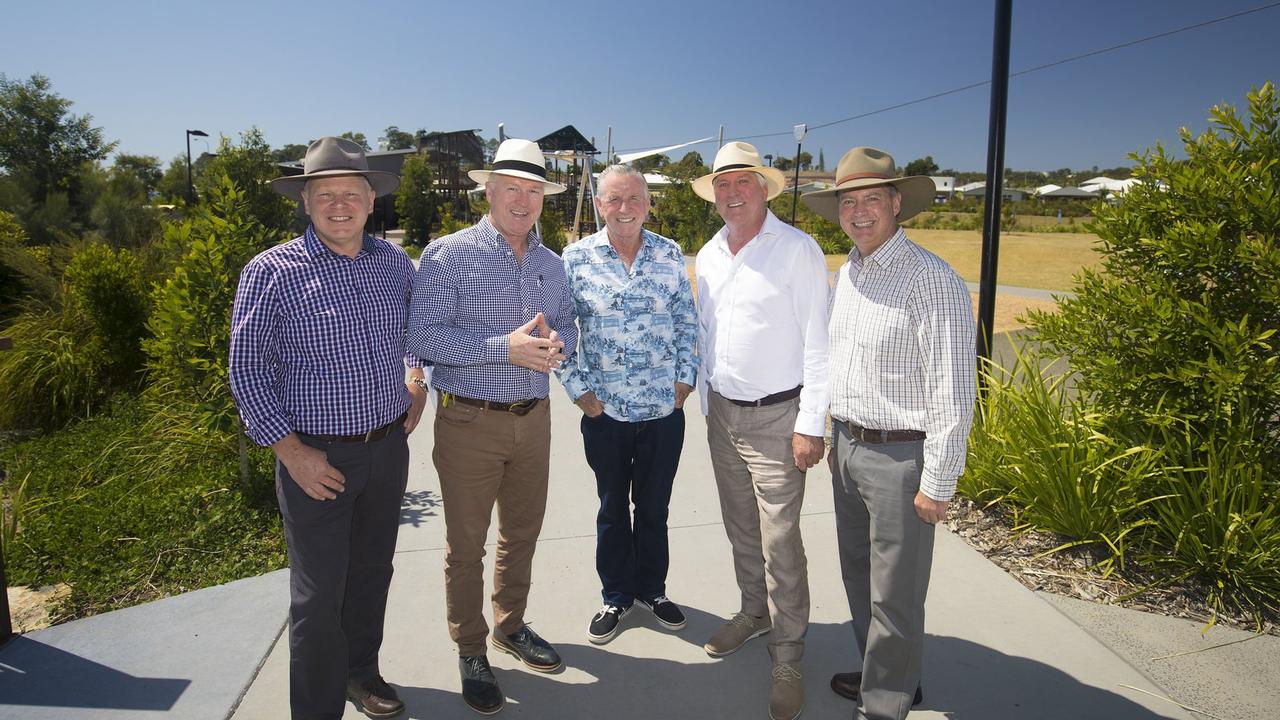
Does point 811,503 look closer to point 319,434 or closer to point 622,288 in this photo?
point 622,288

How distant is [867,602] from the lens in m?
2.70

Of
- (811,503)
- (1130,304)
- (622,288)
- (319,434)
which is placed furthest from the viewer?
(811,503)

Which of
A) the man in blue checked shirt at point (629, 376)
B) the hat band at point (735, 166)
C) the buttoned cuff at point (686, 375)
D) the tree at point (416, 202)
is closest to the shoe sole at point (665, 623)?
the man in blue checked shirt at point (629, 376)

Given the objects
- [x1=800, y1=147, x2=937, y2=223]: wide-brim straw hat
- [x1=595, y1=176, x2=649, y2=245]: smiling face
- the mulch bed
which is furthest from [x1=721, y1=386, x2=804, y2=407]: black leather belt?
the mulch bed

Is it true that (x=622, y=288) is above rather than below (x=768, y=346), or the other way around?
above

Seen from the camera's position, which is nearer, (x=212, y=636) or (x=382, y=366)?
(x=382, y=366)

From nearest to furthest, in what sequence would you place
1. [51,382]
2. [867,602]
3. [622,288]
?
1. [867,602]
2. [622,288]
3. [51,382]

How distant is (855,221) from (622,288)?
1.00m

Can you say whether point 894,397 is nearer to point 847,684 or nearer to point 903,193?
point 903,193

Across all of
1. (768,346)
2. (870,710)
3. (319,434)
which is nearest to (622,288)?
(768,346)

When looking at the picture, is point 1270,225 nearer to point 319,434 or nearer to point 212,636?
point 319,434

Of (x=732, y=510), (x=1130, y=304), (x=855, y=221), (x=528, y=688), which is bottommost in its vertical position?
(x=528, y=688)

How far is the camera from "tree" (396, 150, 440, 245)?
27.9m

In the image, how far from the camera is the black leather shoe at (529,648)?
2881 mm
